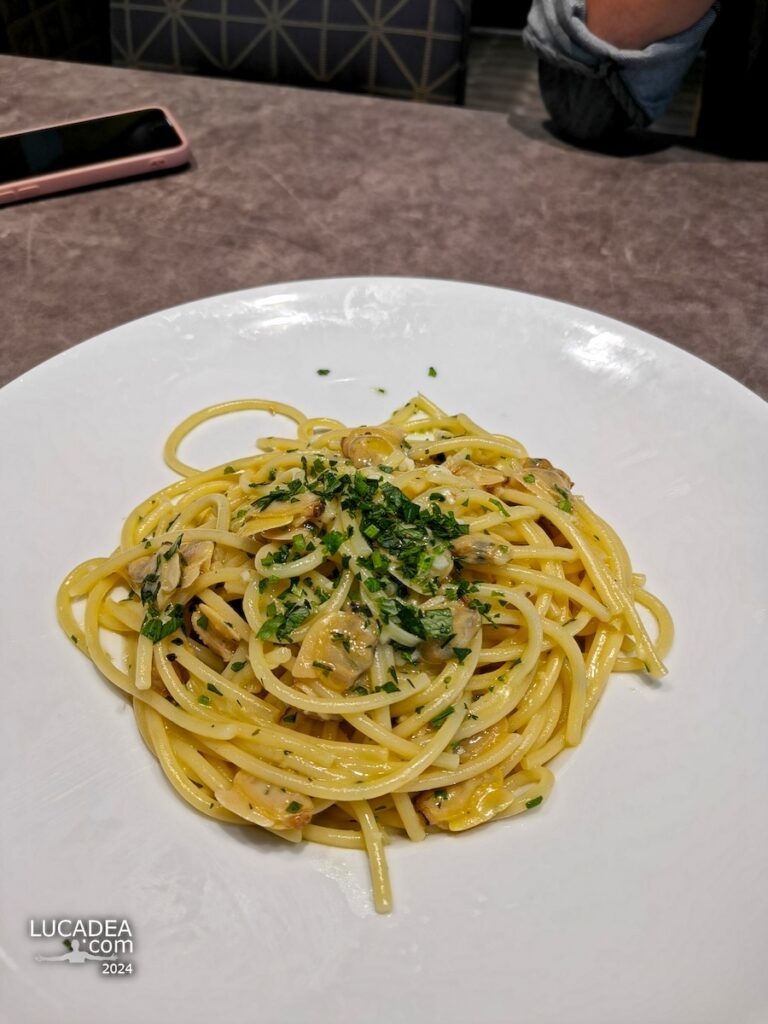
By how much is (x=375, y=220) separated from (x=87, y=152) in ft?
4.06

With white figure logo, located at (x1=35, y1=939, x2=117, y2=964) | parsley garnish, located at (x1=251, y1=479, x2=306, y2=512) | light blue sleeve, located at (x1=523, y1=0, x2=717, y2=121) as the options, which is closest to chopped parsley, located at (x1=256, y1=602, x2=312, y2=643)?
parsley garnish, located at (x1=251, y1=479, x2=306, y2=512)

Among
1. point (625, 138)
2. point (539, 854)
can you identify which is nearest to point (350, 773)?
point (539, 854)

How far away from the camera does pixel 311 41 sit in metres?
4.79

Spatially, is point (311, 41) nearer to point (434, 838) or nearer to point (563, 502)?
point (563, 502)

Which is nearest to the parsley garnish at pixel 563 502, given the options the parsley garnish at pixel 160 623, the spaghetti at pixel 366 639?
the spaghetti at pixel 366 639

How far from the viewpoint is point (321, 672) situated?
1.87 meters

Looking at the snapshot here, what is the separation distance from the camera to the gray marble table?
127 inches

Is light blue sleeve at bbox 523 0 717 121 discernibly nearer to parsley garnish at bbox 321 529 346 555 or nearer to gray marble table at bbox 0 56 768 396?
gray marble table at bbox 0 56 768 396

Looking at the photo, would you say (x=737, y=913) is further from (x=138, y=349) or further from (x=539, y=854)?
(x=138, y=349)

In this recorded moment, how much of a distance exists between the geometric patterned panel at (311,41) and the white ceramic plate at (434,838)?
2.69 meters

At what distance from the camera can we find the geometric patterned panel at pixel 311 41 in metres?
4.66

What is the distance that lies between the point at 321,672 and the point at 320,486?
1.55 ft

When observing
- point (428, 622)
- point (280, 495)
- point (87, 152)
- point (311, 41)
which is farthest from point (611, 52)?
point (428, 622)

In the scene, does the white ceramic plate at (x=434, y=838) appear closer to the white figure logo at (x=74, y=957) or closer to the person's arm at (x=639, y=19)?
the white figure logo at (x=74, y=957)
